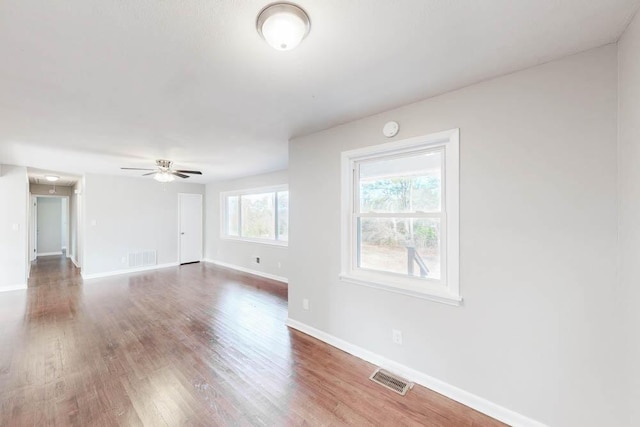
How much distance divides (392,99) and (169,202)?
22.0ft

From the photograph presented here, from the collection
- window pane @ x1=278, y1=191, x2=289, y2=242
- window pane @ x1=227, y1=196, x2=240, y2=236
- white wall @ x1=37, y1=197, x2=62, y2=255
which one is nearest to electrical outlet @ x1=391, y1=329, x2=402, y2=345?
window pane @ x1=278, y1=191, x2=289, y2=242

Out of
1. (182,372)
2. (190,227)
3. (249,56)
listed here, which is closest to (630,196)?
(249,56)

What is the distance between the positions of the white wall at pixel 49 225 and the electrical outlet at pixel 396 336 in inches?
476

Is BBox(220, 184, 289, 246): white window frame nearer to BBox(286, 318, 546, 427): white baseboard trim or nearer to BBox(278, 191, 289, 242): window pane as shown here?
BBox(278, 191, 289, 242): window pane

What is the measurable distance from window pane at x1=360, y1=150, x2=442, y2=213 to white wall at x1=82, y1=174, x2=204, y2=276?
6151mm

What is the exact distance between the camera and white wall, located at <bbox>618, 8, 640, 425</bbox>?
50.6 inches

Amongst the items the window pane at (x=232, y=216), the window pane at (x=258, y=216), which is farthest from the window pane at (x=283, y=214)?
the window pane at (x=232, y=216)

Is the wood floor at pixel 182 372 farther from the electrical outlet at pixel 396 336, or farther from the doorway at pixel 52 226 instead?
the doorway at pixel 52 226

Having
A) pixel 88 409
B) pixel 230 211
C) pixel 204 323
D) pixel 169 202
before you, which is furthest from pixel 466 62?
pixel 169 202

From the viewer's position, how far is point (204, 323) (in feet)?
11.3

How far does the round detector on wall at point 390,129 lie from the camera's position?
7.73ft

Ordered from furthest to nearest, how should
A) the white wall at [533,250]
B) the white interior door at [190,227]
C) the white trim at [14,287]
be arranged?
the white interior door at [190,227]
the white trim at [14,287]
the white wall at [533,250]

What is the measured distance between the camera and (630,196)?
1.35m

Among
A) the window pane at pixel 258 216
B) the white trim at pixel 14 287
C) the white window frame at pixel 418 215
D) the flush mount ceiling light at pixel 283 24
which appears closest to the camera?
the flush mount ceiling light at pixel 283 24
